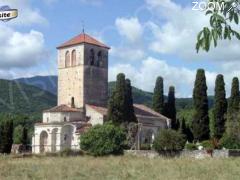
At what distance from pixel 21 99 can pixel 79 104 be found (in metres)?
65.3

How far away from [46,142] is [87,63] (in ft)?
40.1

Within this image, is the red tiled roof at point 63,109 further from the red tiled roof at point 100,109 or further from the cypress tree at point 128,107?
the cypress tree at point 128,107

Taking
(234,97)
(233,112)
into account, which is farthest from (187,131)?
(233,112)

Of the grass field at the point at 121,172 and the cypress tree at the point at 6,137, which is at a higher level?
the cypress tree at the point at 6,137

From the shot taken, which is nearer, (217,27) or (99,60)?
(217,27)

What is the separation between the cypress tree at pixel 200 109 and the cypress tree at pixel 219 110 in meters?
0.76

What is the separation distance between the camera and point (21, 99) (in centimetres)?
12738

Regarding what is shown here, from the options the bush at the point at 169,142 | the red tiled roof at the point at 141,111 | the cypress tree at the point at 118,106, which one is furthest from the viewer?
the red tiled roof at the point at 141,111

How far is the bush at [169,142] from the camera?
4152cm

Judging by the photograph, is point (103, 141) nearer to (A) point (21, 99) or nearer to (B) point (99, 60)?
(B) point (99, 60)

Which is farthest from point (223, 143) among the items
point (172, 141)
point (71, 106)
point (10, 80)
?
point (10, 80)

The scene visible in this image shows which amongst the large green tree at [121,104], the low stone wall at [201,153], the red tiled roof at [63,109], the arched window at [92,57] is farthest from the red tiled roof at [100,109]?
the low stone wall at [201,153]

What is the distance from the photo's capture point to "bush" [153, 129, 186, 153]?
4152cm

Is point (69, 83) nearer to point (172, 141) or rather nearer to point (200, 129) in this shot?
point (200, 129)
